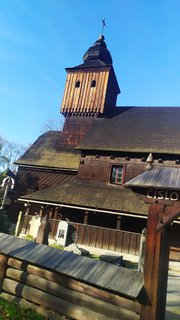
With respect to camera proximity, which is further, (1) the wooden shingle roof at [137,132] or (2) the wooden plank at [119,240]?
(1) the wooden shingle roof at [137,132]

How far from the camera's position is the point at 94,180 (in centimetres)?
2031

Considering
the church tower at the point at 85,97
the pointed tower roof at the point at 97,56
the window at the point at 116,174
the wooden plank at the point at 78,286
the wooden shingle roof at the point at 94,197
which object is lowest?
the wooden plank at the point at 78,286

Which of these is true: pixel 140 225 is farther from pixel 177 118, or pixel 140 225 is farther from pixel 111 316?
pixel 111 316

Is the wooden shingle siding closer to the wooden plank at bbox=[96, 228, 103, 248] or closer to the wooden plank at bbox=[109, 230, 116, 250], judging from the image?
the wooden plank at bbox=[96, 228, 103, 248]

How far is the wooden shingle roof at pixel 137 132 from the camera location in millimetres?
19223

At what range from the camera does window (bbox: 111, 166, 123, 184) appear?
19.7 meters

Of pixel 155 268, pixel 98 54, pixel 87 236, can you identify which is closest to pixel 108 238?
pixel 87 236

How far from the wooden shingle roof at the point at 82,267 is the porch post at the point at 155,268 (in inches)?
8.6

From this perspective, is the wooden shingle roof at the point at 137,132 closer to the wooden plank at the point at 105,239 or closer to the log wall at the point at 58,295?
the wooden plank at the point at 105,239

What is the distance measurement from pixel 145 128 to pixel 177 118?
280cm

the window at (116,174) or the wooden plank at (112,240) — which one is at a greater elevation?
the window at (116,174)

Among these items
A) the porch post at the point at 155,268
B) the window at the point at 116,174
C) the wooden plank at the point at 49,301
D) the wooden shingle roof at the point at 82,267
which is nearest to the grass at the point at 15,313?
the wooden plank at the point at 49,301

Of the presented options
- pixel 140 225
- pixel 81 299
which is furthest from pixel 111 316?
pixel 140 225

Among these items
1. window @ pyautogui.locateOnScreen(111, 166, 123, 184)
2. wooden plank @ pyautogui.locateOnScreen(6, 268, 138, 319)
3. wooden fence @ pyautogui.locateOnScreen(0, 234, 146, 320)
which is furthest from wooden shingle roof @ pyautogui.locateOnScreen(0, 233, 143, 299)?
Result: window @ pyautogui.locateOnScreen(111, 166, 123, 184)
